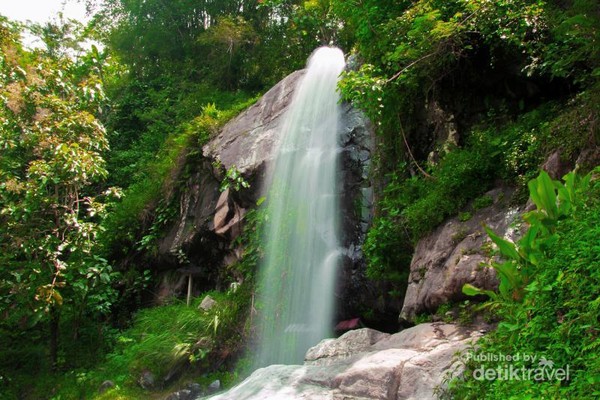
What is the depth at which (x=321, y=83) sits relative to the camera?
1041cm

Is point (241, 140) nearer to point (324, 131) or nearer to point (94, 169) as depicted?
point (324, 131)

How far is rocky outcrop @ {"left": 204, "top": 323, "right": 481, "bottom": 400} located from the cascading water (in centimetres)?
268

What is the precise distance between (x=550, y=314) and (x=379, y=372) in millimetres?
1492

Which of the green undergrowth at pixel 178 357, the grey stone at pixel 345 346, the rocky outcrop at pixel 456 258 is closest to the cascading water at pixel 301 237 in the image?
the green undergrowth at pixel 178 357

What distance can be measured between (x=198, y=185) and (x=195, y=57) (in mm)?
8302

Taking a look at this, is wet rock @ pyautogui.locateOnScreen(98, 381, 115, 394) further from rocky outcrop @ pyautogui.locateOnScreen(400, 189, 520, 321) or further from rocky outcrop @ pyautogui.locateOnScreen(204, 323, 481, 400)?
rocky outcrop @ pyautogui.locateOnScreen(400, 189, 520, 321)

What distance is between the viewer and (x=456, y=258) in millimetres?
5027

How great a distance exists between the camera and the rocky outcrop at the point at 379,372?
358 cm

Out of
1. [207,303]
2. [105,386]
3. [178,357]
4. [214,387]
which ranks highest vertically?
[207,303]

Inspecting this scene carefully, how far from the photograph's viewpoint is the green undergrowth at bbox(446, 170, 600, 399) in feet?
8.16

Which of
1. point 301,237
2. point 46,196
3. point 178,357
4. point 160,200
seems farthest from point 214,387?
point 160,200

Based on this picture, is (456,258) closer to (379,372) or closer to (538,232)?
(538,232)

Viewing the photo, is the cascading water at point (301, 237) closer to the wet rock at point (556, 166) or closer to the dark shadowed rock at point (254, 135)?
the dark shadowed rock at point (254, 135)

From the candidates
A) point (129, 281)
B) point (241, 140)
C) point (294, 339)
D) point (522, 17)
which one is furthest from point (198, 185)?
point (522, 17)
